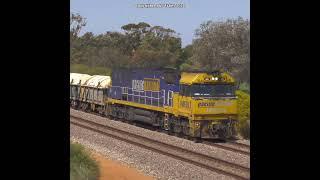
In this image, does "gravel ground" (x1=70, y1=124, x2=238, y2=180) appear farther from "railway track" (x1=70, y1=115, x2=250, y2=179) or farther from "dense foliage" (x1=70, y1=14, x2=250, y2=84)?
"dense foliage" (x1=70, y1=14, x2=250, y2=84)

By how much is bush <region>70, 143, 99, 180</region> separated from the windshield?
4.49 metres

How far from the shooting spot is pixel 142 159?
46.3ft

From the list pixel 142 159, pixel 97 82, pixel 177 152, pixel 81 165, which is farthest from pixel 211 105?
pixel 97 82

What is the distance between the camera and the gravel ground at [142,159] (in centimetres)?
1284

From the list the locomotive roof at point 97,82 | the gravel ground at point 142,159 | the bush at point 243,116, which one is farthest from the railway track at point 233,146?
the locomotive roof at point 97,82

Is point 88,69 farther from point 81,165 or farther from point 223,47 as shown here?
point 81,165

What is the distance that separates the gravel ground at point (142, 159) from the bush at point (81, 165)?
130 cm

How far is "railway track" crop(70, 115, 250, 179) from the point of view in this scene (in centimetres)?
1301
